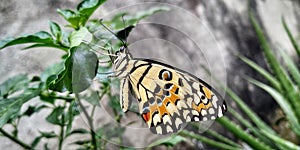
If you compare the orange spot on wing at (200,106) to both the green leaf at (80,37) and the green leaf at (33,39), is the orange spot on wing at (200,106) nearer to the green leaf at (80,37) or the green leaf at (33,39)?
the green leaf at (80,37)

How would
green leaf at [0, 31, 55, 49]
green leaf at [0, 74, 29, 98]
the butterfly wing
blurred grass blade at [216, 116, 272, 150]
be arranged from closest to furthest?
the butterfly wing < green leaf at [0, 31, 55, 49] < green leaf at [0, 74, 29, 98] < blurred grass blade at [216, 116, 272, 150]

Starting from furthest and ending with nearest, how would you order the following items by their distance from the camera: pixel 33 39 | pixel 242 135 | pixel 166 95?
pixel 242 135
pixel 33 39
pixel 166 95

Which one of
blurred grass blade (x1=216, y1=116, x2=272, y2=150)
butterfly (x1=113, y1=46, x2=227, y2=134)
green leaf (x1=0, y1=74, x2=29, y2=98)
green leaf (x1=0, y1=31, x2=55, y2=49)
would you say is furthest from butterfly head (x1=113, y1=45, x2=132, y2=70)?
Result: blurred grass blade (x1=216, y1=116, x2=272, y2=150)

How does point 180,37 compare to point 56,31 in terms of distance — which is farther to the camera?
point 56,31

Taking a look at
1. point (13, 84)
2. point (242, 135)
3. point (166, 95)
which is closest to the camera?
point (166, 95)

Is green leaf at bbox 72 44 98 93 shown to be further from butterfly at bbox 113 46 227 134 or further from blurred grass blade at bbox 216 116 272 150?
blurred grass blade at bbox 216 116 272 150

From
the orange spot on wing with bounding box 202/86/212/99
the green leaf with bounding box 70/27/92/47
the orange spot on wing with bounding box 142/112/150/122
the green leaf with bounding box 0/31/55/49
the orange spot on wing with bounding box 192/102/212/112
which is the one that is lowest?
the orange spot on wing with bounding box 142/112/150/122

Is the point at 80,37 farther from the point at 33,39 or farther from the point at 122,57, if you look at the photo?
the point at 33,39

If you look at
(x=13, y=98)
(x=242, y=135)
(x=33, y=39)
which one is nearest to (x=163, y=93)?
(x=33, y=39)
